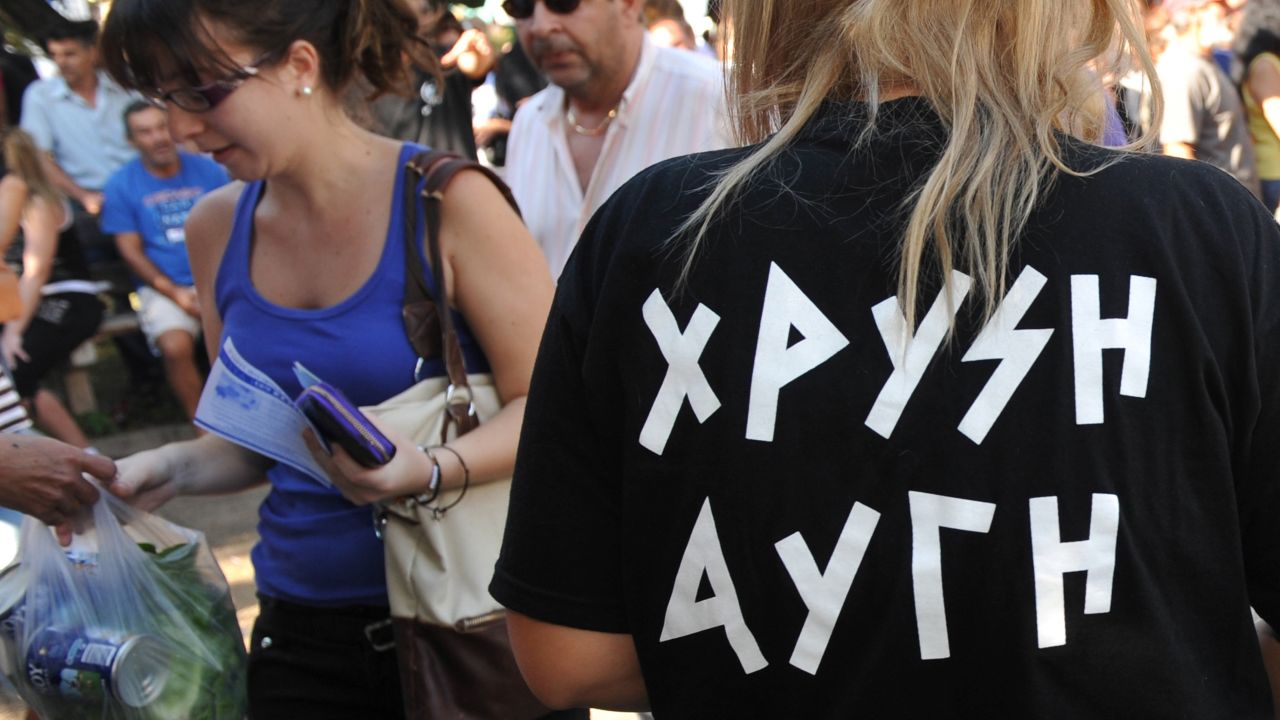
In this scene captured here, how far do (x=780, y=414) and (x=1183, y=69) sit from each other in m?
6.07

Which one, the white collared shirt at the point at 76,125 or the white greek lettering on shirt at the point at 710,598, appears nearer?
the white greek lettering on shirt at the point at 710,598

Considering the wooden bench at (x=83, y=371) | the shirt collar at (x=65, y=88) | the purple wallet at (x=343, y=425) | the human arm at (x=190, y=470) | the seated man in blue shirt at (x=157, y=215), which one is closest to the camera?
the purple wallet at (x=343, y=425)

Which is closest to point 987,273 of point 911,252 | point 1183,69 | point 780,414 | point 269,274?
point 911,252

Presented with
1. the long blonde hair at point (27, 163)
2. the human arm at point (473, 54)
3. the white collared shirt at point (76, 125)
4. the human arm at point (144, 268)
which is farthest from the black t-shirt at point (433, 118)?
the white collared shirt at point (76, 125)

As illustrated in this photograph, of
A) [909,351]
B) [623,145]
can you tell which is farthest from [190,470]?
[623,145]

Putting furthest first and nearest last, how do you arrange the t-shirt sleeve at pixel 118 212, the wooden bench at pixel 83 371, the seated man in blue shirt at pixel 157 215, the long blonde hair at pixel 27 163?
the wooden bench at pixel 83 371, the t-shirt sleeve at pixel 118 212, the seated man in blue shirt at pixel 157 215, the long blonde hair at pixel 27 163

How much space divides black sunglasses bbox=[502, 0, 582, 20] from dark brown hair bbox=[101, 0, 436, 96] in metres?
1.33

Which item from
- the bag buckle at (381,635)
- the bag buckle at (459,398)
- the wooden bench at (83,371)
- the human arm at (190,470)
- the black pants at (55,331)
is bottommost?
the wooden bench at (83,371)

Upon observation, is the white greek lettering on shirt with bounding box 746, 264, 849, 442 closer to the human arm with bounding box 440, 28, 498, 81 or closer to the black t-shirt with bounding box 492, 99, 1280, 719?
the black t-shirt with bounding box 492, 99, 1280, 719

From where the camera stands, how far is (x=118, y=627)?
182 cm

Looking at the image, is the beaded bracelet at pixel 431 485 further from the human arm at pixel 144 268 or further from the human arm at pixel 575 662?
the human arm at pixel 144 268

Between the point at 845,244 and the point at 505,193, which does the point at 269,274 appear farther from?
the point at 845,244

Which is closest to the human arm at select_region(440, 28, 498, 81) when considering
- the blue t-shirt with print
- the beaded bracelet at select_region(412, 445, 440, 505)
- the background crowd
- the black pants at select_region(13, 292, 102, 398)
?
the background crowd

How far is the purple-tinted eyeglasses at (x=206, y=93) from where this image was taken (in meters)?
1.95
